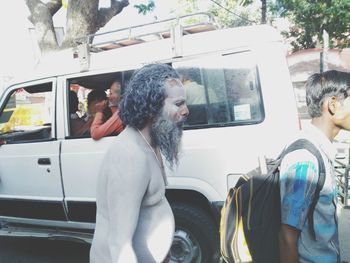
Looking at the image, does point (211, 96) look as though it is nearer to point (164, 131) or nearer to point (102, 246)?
point (164, 131)

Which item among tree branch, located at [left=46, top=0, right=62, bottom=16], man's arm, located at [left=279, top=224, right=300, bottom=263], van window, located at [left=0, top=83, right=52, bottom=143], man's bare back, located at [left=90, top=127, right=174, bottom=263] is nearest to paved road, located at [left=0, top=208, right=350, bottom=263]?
van window, located at [left=0, top=83, right=52, bottom=143]

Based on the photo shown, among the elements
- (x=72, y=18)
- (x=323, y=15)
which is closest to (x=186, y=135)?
(x=72, y=18)

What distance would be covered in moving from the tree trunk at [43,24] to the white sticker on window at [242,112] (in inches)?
176

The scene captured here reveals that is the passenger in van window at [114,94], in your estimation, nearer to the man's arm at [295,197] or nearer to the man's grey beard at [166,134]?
the man's grey beard at [166,134]

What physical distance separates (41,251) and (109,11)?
422 centimetres

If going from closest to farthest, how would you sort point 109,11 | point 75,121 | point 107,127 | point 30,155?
point 107,127, point 75,121, point 30,155, point 109,11

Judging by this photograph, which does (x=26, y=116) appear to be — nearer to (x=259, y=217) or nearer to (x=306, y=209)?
(x=259, y=217)

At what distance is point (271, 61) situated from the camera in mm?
2820

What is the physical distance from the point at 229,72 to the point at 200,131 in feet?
1.75

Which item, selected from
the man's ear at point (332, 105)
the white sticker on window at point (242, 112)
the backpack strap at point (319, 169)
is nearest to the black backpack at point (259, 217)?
the backpack strap at point (319, 169)

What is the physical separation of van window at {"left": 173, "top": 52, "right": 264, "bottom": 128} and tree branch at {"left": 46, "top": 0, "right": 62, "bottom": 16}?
458 centimetres

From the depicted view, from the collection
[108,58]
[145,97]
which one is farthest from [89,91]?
[145,97]

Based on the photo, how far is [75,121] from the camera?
3555mm

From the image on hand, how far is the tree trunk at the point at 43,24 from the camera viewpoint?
6.35 m
